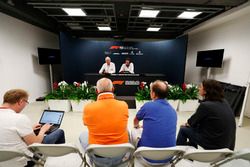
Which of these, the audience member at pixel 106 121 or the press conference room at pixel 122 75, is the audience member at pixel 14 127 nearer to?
the press conference room at pixel 122 75

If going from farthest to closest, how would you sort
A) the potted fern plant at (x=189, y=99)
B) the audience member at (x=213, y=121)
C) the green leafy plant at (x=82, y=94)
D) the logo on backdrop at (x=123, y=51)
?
1. the logo on backdrop at (x=123, y=51)
2. the potted fern plant at (x=189, y=99)
3. the green leafy plant at (x=82, y=94)
4. the audience member at (x=213, y=121)

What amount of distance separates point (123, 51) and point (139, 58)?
0.91 meters

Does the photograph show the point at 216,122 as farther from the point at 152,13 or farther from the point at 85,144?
the point at 152,13

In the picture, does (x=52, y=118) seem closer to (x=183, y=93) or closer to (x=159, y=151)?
(x=159, y=151)

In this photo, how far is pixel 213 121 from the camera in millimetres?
1691

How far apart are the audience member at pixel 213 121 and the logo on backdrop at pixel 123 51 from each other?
6505mm

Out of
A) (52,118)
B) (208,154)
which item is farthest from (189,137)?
(52,118)

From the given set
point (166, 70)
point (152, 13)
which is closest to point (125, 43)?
point (166, 70)

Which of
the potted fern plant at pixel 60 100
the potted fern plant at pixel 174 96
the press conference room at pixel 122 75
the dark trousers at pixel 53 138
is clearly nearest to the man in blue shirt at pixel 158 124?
the press conference room at pixel 122 75

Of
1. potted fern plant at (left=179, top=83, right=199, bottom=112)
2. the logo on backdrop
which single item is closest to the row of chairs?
potted fern plant at (left=179, top=83, right=199, bottom=112)

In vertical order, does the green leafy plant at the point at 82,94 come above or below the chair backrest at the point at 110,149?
below

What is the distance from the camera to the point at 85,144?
70.0 inches

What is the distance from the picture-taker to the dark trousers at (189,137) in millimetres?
1905

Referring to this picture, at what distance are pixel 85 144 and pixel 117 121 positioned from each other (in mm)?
594
